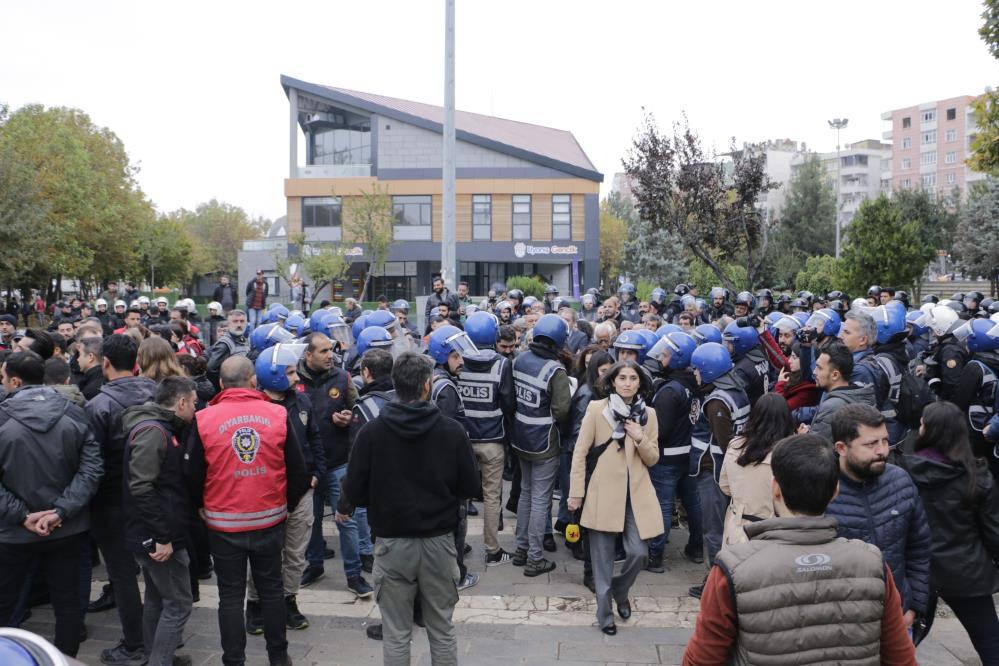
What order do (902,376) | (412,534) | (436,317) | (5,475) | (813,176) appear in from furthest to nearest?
(813,176) → (436,317) → (902,376) → (5,475) → (412,534)

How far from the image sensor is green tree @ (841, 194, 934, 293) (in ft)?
85.4

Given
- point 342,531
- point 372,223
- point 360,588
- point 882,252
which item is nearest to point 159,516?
point 342,531

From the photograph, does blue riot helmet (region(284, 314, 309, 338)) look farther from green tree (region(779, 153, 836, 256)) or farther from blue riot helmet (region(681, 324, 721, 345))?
green tree (region(779, 153, 836, 256))

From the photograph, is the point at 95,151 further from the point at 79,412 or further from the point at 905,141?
the point at 905,141

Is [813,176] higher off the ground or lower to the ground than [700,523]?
higher

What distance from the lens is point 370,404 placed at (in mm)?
5254

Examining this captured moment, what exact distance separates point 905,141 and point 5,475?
110485 mm

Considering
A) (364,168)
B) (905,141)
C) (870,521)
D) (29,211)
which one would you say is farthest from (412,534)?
(905,141)

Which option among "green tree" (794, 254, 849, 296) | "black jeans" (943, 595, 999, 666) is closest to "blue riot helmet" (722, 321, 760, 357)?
"black jeans" (943, 595, 999, 666)

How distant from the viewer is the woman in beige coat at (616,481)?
5352mm

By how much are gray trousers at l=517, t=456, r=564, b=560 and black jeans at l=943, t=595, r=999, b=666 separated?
314 cm

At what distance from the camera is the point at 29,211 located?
91.9 feet

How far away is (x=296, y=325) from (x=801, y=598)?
859 cm

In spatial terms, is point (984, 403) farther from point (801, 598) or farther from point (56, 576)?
point (56, 576)
